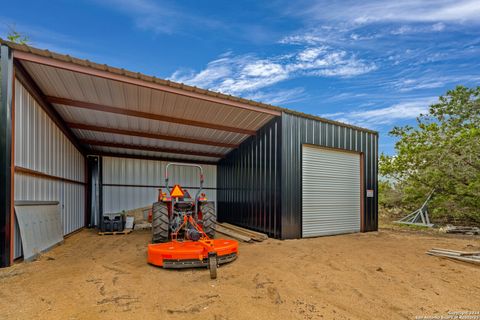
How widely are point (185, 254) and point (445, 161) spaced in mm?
11442

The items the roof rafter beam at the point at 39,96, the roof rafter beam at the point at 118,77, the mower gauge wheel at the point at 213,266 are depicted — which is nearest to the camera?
the mower gauge wheel at the point at 213,266

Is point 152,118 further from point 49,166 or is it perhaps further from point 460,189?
point 460,189

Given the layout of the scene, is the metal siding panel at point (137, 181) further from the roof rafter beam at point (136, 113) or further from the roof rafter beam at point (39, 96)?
the roof rafter beam at point (136, 113)

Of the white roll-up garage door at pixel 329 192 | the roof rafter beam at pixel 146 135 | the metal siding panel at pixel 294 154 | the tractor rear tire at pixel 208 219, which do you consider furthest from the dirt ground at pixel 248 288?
the roof rafter beam at pixel 146 135

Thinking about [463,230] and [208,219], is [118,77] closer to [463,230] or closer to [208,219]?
[208,219]

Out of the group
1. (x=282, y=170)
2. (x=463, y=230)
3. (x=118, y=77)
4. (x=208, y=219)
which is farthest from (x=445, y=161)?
(x=118, y=77)

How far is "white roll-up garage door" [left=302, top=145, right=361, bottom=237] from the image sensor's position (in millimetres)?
7762

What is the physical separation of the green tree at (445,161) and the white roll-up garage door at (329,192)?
186 inches

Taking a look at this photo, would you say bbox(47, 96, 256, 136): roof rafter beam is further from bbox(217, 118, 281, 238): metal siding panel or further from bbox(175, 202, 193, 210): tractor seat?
bbox(175, 202, 193, 210): tractor seat

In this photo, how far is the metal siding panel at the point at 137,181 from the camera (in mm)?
10898

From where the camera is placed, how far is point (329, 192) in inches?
328

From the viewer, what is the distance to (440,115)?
13539 mm

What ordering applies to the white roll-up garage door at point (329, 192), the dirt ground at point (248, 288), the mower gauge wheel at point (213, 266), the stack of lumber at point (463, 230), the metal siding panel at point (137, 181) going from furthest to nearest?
the metal siding panel at point (137, 181) < the stack of lumber at point (463, 230) < the white roll-up garage door at point (329, 192) < the mower gauge wheel at point (213, 266) < the dirt ground at point (248, 288)

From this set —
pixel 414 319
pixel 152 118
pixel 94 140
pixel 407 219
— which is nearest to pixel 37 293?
pixel 414 319
